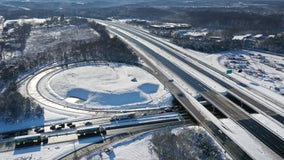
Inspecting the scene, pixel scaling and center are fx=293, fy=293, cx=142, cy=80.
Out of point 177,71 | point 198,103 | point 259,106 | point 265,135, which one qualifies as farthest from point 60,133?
point 177,71

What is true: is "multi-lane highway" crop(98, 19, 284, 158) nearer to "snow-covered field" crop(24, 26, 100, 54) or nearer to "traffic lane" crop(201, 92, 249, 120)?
"traffic lane" crop(201, 92, 249, 120)

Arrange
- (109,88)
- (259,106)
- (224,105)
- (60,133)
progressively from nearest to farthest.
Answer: (60,133) < (259,106) < (224,105) < (109,88)

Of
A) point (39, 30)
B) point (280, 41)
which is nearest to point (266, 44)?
point (280, 41)

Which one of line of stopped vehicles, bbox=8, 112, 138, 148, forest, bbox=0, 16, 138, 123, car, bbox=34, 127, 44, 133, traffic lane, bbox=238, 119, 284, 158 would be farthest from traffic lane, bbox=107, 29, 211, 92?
car, bbox=34, 127, 44, 133

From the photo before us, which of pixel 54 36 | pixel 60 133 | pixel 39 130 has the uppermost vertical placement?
pixel 54 36

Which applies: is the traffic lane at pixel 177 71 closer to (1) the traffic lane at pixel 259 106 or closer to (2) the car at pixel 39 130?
(1) the traffic lane at pixel 259 106

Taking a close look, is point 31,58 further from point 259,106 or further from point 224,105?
point 259,106

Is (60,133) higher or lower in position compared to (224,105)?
lower

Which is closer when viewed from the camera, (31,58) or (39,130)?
(39,130)

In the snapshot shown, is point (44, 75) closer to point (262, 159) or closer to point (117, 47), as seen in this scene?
point (117, 47)
